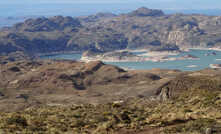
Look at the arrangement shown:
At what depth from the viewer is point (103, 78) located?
126 meters

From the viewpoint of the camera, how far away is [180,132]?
62.5 feet

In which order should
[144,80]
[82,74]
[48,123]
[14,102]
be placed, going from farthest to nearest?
[82,74] < [144,80] < [14,102] < [48,123]

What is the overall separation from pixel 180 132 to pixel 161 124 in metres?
2.70

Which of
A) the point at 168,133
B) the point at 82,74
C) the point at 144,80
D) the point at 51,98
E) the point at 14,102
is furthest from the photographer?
the point at 82,74

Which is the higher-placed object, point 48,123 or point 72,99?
point 48,123

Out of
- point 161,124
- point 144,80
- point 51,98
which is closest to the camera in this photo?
point 161,124

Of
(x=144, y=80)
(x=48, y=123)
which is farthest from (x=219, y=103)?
(x=144, y=80)

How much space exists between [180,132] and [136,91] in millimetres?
79697

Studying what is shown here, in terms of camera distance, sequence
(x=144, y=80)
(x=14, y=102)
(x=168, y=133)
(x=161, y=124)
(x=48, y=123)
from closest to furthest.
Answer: (x=168, y=133), (x=161, y=124), (x=48, y=123), (x=14, y=102), (x=144, y=80)

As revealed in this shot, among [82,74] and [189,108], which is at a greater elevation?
[189,108]

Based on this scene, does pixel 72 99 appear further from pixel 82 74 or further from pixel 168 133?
pixel 168 133

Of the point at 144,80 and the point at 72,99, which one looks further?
the point at 144,80

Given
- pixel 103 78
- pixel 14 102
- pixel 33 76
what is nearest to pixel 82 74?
pixel 103 78

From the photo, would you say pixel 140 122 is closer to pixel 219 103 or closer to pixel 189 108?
pixel 189 108
